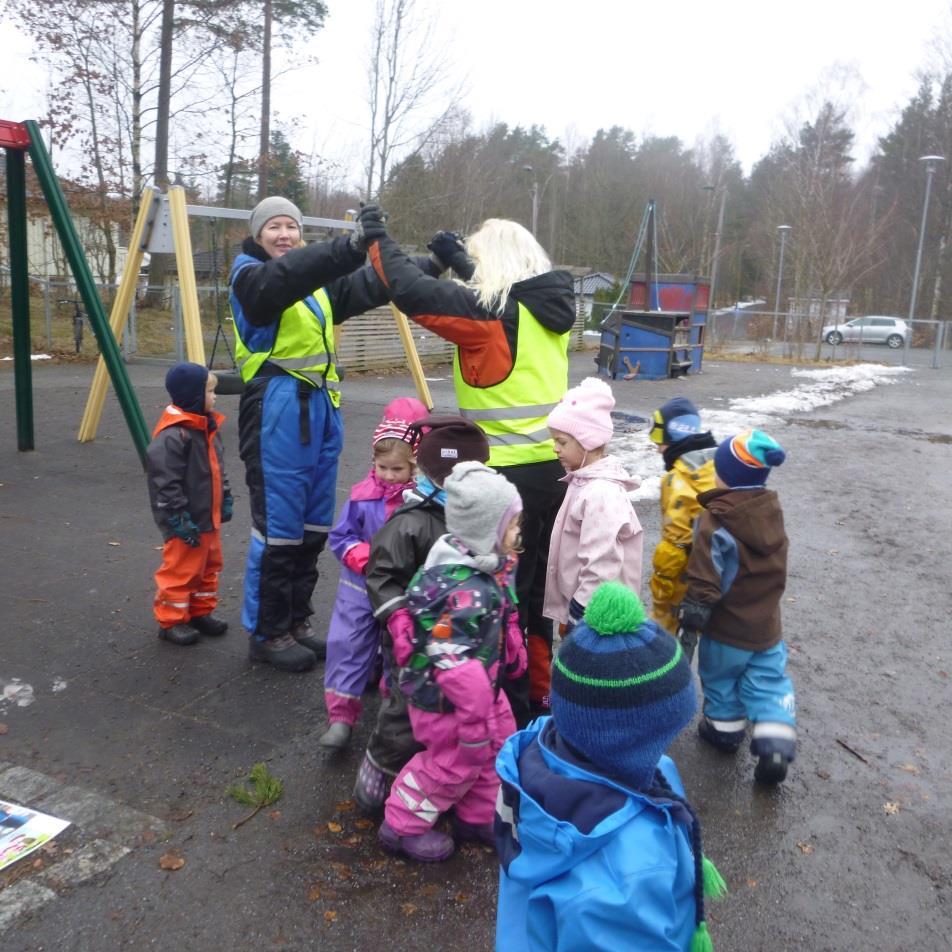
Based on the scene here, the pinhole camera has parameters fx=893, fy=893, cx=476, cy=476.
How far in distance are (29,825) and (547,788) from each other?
2009 millimetres

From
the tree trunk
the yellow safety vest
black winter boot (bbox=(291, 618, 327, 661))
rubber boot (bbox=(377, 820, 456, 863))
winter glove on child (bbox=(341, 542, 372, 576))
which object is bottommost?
rubber boot (bbox=(377, 820, 456, 863))

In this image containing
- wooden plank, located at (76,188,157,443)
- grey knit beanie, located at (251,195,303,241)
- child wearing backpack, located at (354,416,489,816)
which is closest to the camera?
child wearing backpack, located at (354,416,489,816)

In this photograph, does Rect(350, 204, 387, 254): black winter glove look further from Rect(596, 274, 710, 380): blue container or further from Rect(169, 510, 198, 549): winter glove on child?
Rect(596, 274, 710, 380): blue container

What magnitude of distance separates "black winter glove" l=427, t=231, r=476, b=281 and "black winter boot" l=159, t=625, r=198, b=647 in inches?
86.2

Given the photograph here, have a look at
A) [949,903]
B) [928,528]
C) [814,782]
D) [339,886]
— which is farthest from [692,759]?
[928,528]

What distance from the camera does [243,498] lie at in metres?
7.30

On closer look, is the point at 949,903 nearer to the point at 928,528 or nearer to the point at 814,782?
the point at 814,782

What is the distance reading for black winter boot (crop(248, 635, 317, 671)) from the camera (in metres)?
4.07

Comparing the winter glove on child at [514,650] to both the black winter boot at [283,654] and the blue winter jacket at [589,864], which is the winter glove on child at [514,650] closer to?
the blue winter jacket at [589,864]

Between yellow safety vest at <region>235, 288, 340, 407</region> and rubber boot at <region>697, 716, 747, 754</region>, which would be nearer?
rubber boot at <region>697, 716, 747, 754</region>

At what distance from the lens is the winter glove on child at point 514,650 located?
9.55 feet

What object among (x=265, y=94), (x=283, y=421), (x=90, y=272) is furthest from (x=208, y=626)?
(x=265, y=94)

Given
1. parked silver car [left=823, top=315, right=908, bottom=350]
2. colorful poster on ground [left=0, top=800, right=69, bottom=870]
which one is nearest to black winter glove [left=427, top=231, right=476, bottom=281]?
colorful poster on ground [left=0, top=800, right=69, bottom=870]

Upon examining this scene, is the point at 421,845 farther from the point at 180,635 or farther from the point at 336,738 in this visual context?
the point at 180,635
